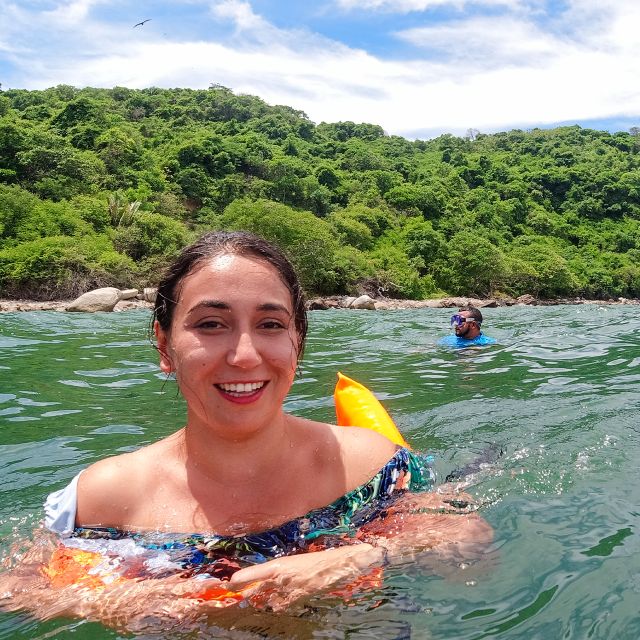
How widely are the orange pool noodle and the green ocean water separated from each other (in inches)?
15.1

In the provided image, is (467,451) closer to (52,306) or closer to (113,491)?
(113,491)

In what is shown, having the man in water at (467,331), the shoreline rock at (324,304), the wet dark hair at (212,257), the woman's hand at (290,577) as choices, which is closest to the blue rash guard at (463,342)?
the man in water at (467,331)

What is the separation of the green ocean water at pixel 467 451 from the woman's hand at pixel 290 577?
0.14ft

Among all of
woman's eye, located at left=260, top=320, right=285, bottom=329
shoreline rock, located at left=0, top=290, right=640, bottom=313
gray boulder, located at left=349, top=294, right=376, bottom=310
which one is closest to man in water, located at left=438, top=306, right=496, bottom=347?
woman's eye, located at left=260, top=320, right=285, bottom=329

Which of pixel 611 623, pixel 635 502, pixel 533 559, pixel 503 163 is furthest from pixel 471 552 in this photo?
pixel 503 163

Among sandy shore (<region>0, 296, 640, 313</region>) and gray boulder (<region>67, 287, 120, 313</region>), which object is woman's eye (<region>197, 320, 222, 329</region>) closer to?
gray boulder (<region>67, 287, 120, 313</region>)

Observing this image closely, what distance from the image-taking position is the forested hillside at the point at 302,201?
28.3 meters

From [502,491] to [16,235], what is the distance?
27808 mm

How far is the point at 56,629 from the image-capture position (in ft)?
5.22

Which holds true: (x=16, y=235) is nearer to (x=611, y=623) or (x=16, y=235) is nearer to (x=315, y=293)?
(x=315, y=293)

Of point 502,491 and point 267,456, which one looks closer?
point 267,456

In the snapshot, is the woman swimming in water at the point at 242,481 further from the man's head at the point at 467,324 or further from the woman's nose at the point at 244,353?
the man's head at the point at 467,324

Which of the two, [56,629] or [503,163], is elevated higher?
[503,163]

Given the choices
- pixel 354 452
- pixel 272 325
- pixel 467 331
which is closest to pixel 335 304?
pixel 467 331
